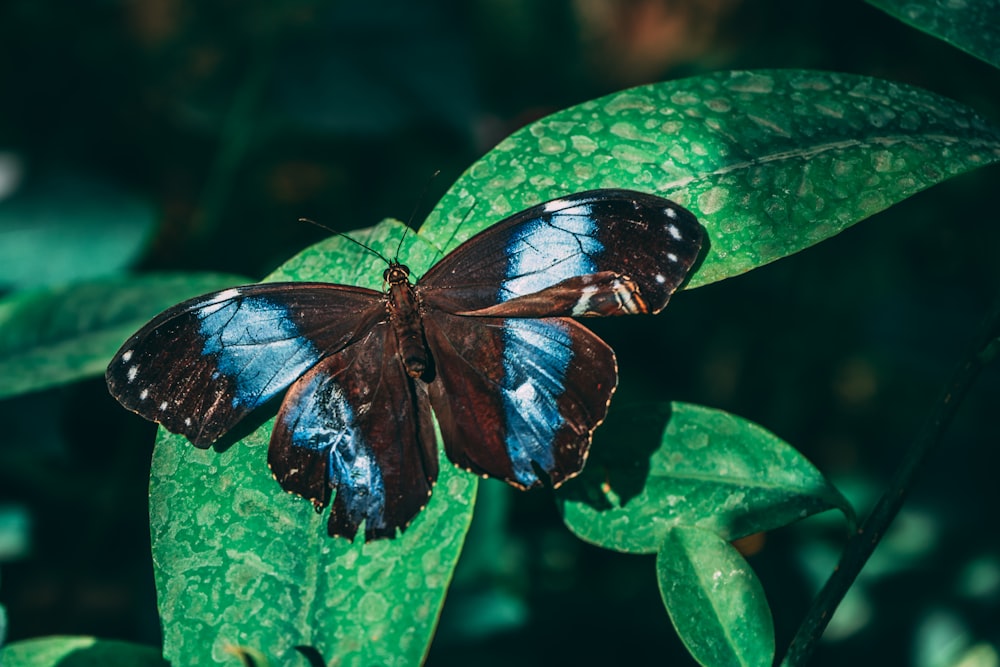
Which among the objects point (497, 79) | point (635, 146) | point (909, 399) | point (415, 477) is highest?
point (635, 146)

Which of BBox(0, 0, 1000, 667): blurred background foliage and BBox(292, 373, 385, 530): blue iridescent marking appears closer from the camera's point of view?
BBox(292, 373, 385, 530): blue iridescent marking

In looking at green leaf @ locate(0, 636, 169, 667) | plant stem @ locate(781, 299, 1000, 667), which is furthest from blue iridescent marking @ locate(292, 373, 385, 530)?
plant stem @ locate(781, 299, 1000, 667)

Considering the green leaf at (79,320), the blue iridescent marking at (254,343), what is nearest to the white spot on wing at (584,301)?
the blue iridescent marking at (254,343)

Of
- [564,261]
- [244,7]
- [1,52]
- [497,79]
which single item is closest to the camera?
[564,261]

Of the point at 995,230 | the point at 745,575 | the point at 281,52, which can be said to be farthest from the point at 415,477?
the point at 995,230

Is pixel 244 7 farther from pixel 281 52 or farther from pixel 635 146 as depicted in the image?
pixel 635 146

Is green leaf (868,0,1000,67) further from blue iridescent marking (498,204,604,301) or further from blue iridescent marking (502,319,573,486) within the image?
blue iridescent marking (502,319,573,486)

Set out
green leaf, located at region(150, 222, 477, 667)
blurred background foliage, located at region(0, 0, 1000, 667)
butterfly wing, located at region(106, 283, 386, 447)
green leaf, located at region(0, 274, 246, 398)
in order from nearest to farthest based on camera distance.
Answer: green leaf, located at region(150, 222, 477, 667) < butterfly wing, located at region(106, 283, 386, 447) < green leaf, located at region(0, 274, 246, 398) < blurred background foliage, located at region(0, 0, 1000, 667)
